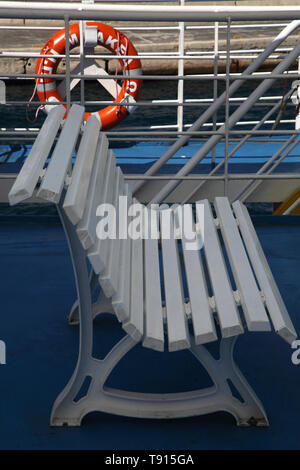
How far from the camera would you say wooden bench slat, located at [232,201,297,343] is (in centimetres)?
153

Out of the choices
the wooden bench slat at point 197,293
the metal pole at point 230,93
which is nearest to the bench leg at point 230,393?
the wooden bench slat at point 197,293

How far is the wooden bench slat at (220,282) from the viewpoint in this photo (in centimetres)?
150

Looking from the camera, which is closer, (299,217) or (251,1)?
(299,217)

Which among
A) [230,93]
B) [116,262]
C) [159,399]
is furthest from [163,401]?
[230,93]

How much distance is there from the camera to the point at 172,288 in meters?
1.72

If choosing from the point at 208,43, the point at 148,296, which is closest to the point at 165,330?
the point at 148,296

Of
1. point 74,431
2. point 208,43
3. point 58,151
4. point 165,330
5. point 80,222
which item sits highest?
point 208,43

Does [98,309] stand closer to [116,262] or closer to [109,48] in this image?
[116,262]

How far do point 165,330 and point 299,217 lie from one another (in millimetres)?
1989

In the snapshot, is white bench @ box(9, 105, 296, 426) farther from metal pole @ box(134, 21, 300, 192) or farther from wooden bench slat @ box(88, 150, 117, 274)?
metal pole @ box(134, 21, 300, 192)

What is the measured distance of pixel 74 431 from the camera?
164 cm

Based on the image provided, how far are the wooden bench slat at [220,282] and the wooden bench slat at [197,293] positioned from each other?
0.03 meters

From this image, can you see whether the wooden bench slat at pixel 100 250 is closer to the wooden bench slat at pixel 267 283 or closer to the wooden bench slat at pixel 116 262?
the wooden bench slat at pixel 116 262

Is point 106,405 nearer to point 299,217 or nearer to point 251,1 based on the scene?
point 299,217
